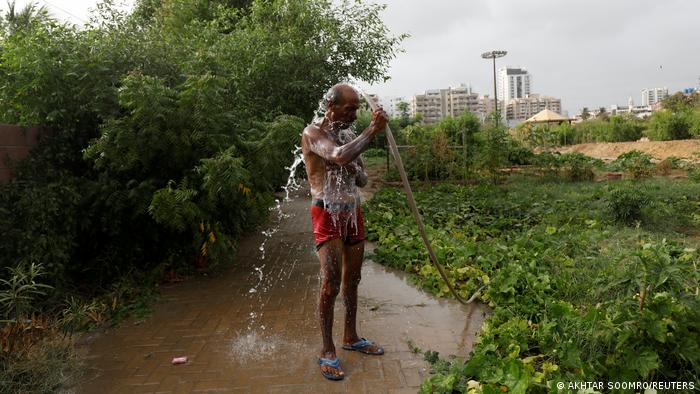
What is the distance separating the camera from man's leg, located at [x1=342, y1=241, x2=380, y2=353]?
10.9 feet

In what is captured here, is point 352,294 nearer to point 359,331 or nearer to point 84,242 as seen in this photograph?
point 359,331

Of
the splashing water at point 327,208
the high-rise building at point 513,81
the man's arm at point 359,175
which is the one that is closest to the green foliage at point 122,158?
the splashing water at point 327,208

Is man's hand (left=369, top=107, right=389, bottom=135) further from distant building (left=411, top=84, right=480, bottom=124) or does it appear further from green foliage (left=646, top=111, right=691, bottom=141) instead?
distant building (left=411, top=84, right=480, bottom=124)

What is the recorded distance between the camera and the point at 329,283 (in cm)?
314

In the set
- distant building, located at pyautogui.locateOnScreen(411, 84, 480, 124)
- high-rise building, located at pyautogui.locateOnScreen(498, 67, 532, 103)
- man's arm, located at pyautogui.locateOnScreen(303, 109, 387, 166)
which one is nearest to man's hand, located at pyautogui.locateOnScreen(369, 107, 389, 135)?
man's arm, located at pyautogui.locateOnScreen(303, 109, 387, 166)

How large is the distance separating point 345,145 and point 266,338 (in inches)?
71.1

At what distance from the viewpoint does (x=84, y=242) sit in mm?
5230

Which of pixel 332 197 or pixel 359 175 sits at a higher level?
pixel 359 175

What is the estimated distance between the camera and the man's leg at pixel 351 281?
332 centimetres

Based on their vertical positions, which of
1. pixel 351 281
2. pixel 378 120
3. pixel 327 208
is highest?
pixel 378 120

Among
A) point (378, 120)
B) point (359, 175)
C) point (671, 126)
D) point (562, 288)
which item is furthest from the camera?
point (671, 126)

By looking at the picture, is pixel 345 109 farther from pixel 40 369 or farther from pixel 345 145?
pixel 40 369

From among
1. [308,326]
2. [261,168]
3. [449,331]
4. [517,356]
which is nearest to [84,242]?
[261,168]

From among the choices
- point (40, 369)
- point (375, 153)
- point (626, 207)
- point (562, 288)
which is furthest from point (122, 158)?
point (375, 153)
